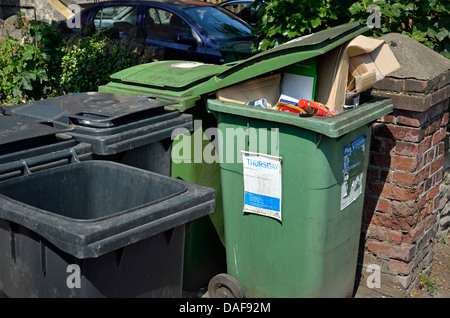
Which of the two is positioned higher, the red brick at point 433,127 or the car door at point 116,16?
the car door at point 116,16

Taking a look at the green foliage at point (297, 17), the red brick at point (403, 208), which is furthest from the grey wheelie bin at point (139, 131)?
the green foliage at point (297, 17)

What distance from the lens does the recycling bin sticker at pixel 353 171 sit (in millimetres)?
3419

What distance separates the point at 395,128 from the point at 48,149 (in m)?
2.22

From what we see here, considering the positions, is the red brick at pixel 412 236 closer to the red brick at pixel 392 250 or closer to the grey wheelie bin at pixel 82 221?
the red brick at pixel 392 250

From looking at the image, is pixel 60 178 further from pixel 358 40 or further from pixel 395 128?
pixel 395 128

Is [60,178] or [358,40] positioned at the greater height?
[358,40]

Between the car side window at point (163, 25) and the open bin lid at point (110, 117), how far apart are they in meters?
5.09

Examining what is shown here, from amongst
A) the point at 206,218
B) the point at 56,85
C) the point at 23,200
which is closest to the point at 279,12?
the point at 206,218

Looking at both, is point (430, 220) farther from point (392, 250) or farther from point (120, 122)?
point (120, 122)

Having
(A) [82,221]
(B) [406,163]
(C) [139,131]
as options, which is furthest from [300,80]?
(A) [82,221]

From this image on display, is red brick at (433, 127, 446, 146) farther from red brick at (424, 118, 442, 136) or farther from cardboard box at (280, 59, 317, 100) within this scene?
cardboard box at (280, 59, 317, 100)

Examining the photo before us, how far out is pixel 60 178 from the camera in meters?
3.13

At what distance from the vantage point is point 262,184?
3.46 metres

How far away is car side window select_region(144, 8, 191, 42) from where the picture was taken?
8875mm
